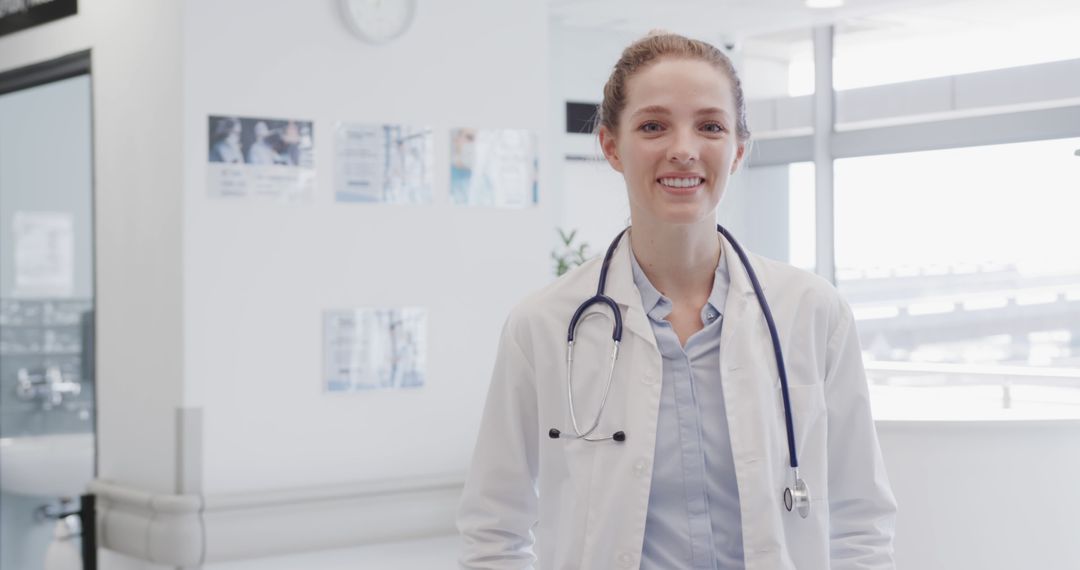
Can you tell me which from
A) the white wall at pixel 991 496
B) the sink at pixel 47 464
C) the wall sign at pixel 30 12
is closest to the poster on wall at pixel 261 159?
the wall sign at pixel 30 12

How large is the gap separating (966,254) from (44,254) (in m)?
5.07

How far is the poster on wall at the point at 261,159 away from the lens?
3.18m

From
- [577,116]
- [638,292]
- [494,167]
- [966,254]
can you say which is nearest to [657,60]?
[638,292]

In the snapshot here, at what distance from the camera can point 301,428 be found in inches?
131

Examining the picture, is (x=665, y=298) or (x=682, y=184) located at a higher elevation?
(x=682, y=184)

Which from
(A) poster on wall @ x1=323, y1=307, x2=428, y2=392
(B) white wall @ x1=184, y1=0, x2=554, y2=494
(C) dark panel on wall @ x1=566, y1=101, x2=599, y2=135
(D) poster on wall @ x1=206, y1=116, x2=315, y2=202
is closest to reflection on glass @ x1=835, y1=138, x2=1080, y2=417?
(C) dark panel on wall @ x1=566, y1=101, x2=599, y2=135

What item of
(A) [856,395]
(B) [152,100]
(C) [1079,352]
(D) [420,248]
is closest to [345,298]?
(D) [420,248]

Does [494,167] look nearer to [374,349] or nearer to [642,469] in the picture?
[374,349]

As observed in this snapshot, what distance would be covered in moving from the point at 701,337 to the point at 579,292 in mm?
182

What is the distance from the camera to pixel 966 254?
707 cm

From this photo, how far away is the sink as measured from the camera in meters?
4.25

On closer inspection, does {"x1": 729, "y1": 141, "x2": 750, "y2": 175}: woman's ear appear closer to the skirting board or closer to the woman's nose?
the woman's nose

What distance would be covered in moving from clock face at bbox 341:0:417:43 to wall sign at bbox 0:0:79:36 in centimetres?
87

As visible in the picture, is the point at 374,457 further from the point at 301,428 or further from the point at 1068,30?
the point at 1068,30
